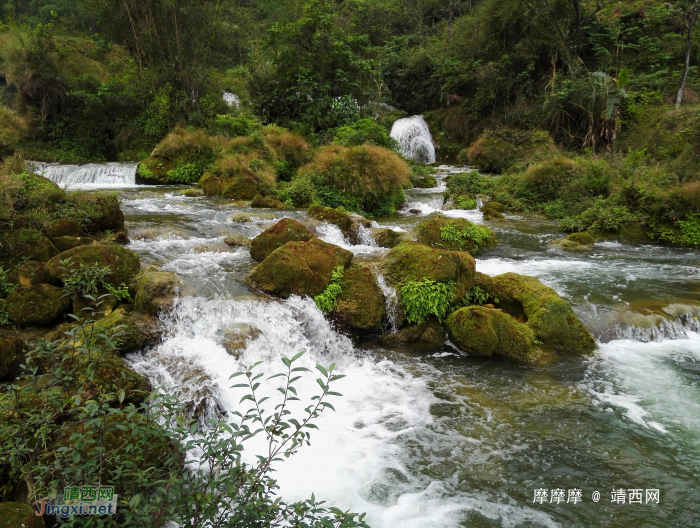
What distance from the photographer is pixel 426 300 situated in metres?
7.56

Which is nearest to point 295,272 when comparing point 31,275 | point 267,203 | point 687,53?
point 31,275

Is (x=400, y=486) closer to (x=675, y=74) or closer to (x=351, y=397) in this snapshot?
(x=351, y=397)

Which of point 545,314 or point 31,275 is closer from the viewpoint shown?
point 31,275

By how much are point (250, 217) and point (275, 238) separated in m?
3.54

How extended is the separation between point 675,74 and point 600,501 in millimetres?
24309

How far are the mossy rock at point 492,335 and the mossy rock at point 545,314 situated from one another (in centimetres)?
30

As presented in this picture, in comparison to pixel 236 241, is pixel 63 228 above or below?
above

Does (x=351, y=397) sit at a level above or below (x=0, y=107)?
below

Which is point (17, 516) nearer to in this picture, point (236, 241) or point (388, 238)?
point (236, 241)

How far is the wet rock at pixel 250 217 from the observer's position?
11.8 metres

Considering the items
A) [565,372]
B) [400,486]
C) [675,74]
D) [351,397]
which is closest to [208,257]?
[351,397]

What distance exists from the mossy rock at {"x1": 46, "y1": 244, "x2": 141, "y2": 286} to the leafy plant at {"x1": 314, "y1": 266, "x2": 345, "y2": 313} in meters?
3.23

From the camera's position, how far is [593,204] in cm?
1421

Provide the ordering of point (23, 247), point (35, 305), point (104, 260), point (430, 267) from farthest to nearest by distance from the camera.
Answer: point (430, 267) → point (104, 260) → point (23, 247) → point (35, 305)
